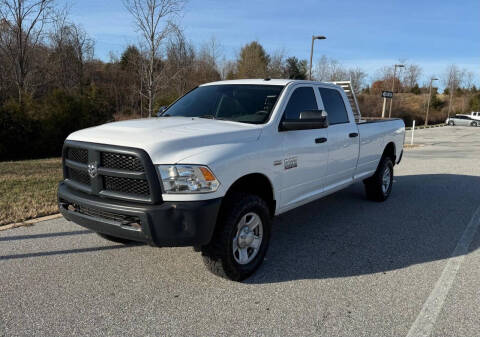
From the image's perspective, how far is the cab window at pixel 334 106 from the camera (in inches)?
201

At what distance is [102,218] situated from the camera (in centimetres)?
332

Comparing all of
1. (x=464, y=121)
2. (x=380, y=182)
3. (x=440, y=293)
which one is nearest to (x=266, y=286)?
(x=440, y=293)

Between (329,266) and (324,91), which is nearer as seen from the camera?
(329,266)

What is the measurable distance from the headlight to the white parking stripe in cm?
196

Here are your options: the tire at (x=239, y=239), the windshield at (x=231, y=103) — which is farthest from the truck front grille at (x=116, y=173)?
the windshield at (x=231, y=103)

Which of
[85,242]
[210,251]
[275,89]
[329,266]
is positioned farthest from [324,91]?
[85,242]

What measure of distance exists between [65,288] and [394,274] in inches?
123

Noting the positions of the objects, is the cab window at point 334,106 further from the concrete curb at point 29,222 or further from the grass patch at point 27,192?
the grass patch at point 27,192

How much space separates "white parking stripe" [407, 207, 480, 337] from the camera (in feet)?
9.60

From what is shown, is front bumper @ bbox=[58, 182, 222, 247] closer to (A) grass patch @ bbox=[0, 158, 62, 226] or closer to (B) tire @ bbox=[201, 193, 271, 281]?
(B) tire @ bbox=[201, 193, 271, 281]

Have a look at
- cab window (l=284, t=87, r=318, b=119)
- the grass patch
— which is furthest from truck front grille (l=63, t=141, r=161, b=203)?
the grass patch

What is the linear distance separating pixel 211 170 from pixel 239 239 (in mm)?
839

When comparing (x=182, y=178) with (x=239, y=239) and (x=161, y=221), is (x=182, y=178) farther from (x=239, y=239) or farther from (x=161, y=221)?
(x=239, y=239)

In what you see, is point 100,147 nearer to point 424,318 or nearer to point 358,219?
point 424,318
